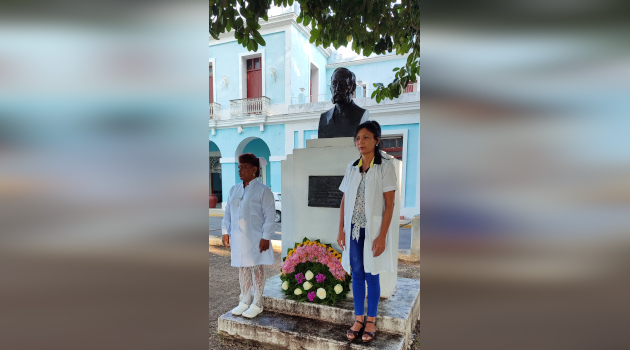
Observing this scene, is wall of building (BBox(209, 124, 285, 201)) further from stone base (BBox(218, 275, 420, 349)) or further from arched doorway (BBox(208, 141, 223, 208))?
stone base (BBox(218, 275, 420, 349))

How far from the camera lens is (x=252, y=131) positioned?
13.0m

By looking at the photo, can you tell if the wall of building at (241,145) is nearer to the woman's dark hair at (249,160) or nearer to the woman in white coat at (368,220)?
the woman's dark hair at (249,160)

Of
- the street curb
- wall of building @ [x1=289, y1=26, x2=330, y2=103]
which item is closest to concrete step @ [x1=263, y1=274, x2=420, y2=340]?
the street curb

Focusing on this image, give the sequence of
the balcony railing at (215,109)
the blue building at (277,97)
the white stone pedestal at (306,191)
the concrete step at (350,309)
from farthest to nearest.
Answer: the balcony railing at (215,109) < the blue building at (277,97) < the white stone pedestal at (306,191) < the concrete step at (350,309)

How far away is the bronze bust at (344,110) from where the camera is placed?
134 inches

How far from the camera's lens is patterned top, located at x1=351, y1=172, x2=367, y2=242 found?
94.2 inches

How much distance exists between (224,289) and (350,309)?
7.06 ft

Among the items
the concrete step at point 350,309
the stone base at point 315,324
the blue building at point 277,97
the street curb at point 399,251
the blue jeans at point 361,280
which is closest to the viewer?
the blue jeans at point 361,280

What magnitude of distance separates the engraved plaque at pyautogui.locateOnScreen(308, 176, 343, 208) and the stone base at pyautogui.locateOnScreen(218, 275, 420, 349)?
1011 mm

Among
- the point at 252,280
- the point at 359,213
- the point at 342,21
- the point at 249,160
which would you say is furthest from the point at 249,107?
the point at 359,213

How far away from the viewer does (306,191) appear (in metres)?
3.48

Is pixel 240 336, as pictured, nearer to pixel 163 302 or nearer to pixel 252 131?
pixel 163 302

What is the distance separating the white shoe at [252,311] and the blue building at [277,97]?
8.50m

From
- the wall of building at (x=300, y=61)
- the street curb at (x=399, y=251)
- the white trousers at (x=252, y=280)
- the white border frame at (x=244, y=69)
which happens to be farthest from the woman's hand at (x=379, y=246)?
the white border frame at (x=244, y=69)
